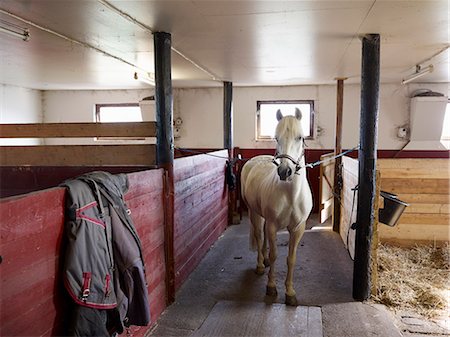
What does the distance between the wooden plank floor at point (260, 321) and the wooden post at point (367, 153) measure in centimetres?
55

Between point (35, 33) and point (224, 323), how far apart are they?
9.00 feet

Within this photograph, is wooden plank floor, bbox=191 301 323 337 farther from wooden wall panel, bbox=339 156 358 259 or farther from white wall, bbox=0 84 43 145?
white wall, bbox=0 84 43 145

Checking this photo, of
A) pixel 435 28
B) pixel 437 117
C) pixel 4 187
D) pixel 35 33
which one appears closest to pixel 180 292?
pixel 4 187

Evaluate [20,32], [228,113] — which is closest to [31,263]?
[20,32]

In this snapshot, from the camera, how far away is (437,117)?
5.99 meters

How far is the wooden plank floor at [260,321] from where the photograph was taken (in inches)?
103

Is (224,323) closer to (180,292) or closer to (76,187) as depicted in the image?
(180,292)

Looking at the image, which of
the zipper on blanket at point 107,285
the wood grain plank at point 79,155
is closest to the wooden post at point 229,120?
the wood grain plank at point 79,155

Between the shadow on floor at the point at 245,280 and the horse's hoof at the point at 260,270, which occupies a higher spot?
the horse's hoof at the point at 260,270

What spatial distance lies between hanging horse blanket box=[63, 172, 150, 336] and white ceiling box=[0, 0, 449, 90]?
4.29ft

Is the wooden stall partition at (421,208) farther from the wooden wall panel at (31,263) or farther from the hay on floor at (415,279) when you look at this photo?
the wooden wall panel at (31,263)

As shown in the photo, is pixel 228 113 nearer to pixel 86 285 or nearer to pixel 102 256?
pixel 102 256

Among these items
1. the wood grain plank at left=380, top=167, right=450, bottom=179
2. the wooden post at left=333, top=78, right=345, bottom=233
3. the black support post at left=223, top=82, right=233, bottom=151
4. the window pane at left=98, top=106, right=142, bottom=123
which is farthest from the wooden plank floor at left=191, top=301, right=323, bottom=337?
the window pane at left=98, top=106, right=142, bottom=123

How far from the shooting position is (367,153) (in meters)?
2.98
